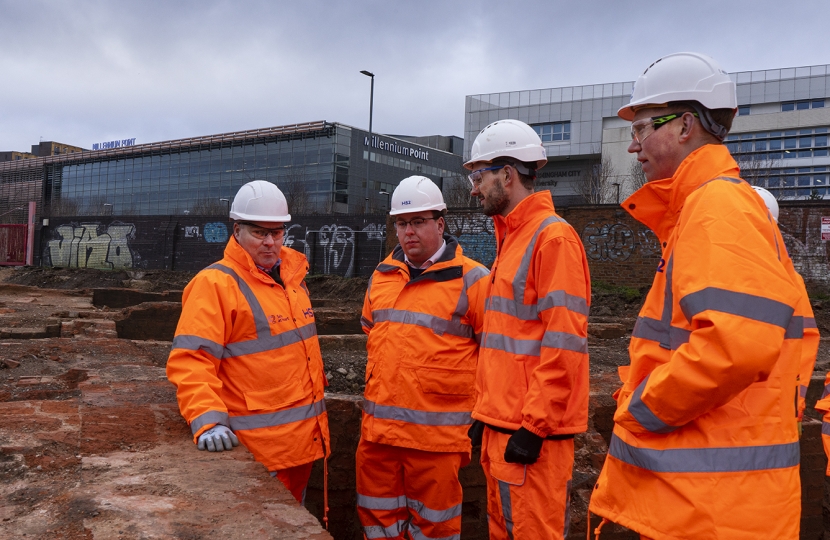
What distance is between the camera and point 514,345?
2.88 meters

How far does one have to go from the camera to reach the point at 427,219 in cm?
426

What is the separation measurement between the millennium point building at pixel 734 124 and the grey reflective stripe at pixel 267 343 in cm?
4647

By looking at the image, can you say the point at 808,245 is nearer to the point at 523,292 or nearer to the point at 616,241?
the point at 616,241

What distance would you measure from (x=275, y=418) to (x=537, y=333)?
145cm

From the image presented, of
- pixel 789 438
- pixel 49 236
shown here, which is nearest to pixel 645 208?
pixel 789 438

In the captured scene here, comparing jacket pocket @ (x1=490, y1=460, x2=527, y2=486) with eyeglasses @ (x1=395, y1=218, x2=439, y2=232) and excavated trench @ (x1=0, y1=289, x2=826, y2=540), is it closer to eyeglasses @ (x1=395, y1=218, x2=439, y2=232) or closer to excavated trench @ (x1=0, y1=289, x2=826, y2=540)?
excavated trench @ (x1=0, y1=289, x2=826, y2=540)

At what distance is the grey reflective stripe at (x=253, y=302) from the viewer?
135 inches

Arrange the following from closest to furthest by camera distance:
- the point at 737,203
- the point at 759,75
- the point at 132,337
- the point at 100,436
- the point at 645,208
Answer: the point at 737,203
the point at 645,208
the point at 100,436
the point at 132,337
the point at 759,75

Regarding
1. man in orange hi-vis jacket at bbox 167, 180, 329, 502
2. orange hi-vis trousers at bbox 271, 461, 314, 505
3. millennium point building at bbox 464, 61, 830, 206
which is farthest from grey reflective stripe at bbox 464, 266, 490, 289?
millennium point building at bbox 464, 61, 830, 206

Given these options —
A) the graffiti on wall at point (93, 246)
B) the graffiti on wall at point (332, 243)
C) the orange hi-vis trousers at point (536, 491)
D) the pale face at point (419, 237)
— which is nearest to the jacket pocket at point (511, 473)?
the orange hi-vis trousers at point (536, 491)

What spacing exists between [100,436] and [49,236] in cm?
3375

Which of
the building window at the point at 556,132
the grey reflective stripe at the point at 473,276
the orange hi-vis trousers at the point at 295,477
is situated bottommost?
the orange hi-vis trousers at the point at 295,477

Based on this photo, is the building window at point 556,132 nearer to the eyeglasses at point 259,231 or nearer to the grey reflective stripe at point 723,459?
the eyeglasses at point 259,231

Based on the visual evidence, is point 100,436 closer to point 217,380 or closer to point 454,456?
point 217,380
